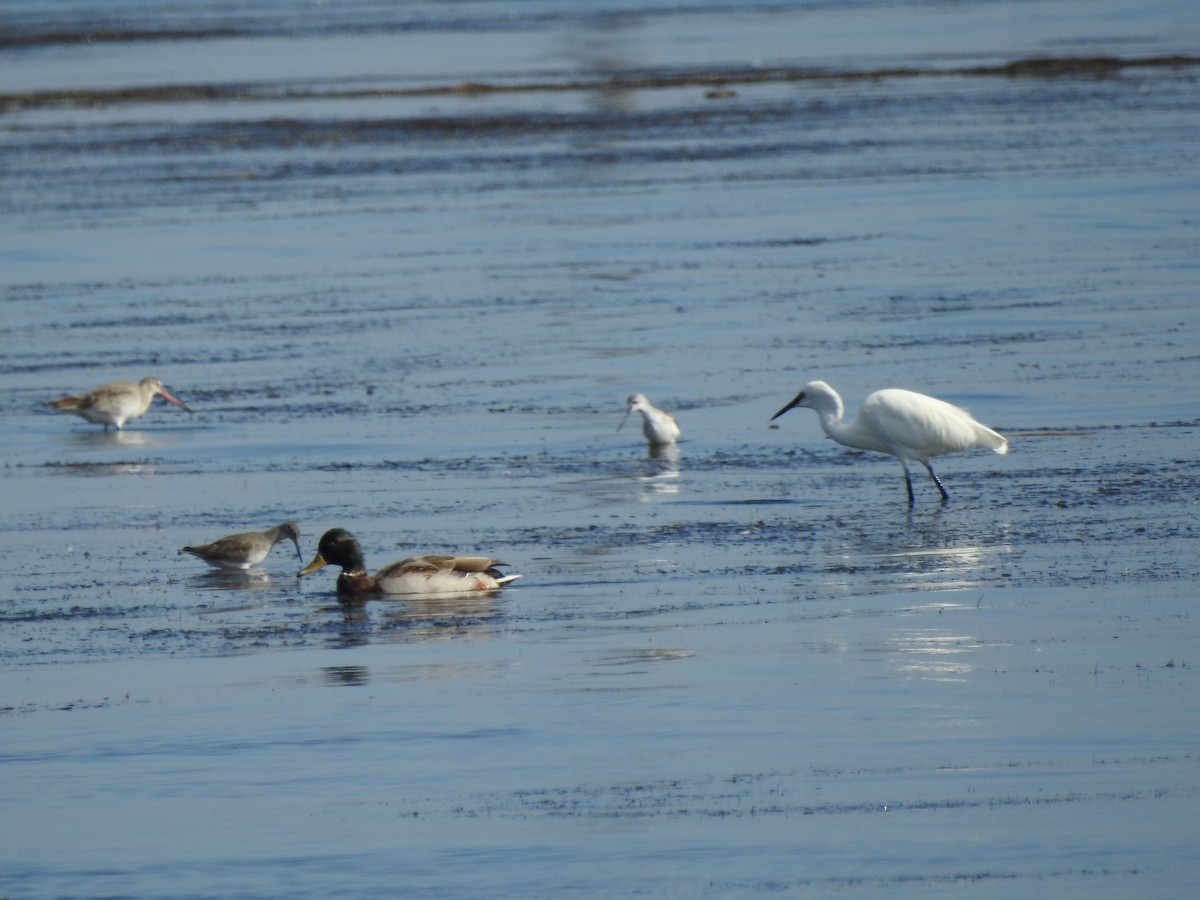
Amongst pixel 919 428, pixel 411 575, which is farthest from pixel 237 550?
pixel 919 428

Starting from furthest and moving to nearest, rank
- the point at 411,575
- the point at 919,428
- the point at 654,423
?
the point at 654,423 → the point at 919,428 → the point at 411,575

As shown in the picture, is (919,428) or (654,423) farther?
(654,423)

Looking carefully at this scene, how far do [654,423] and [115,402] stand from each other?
4.68m

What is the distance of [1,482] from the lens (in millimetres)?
Result: 15945

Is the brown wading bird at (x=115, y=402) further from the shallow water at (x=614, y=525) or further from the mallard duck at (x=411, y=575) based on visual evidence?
the mallard duck at (x=411, y=575)

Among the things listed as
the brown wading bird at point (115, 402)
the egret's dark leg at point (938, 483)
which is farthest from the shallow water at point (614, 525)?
the brown wading bird at point (115, 402)

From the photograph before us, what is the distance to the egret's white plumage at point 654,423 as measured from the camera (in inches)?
620

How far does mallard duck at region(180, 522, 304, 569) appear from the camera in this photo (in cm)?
1273

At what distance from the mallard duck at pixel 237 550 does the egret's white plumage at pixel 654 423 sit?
3626mm

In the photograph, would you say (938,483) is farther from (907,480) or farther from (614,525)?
(614,525)

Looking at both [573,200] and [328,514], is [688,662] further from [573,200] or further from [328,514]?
[573,200]

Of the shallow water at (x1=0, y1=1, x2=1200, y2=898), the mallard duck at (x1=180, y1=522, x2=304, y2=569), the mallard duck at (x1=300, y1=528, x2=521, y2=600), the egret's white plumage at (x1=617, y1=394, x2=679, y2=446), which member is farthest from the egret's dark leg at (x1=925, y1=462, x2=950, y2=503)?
the mallard duck at (x1=180, y1=522, x2=304, y2=569)

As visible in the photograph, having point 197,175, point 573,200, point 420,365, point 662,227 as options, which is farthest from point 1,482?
point 197,175

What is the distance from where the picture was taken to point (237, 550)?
41.8 feet
